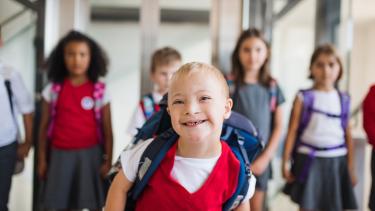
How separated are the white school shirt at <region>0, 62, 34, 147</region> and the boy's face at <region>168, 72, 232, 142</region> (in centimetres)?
125

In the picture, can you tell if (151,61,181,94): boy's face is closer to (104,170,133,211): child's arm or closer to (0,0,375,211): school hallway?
(0,0,375,211): school hallway

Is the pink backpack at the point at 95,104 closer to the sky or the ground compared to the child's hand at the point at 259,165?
closer to the sky

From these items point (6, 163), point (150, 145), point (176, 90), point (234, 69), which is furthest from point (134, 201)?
point (234, 69)

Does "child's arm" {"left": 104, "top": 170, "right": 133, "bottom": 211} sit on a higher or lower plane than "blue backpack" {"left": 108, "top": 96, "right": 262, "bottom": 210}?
lower

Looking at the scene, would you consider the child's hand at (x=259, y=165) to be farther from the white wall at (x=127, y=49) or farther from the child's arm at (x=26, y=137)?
the white wall at (x=127, y=49)

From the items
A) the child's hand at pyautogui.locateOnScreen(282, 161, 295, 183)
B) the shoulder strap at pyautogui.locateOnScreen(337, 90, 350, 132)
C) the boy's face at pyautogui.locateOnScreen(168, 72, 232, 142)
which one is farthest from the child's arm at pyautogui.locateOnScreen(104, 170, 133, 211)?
the shoulder strap at pyautogui.locateOnScreen(337, 90, 350, 132)

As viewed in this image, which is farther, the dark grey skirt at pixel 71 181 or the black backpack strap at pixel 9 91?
the dark grey skirt at pixel 71 181

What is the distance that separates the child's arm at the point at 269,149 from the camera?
236 cm

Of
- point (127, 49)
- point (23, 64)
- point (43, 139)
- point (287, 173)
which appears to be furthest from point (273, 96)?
point (127, 49)

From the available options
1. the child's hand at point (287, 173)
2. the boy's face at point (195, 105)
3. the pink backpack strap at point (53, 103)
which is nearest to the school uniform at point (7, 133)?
the pink backpack strap at point (53, 103)

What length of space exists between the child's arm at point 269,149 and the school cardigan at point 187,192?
0.99m

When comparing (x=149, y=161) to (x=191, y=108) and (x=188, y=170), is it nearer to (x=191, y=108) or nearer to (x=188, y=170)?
(x=188, y=170)

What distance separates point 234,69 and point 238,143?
1.08 meters

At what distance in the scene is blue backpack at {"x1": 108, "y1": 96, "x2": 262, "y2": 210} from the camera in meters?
1.36
